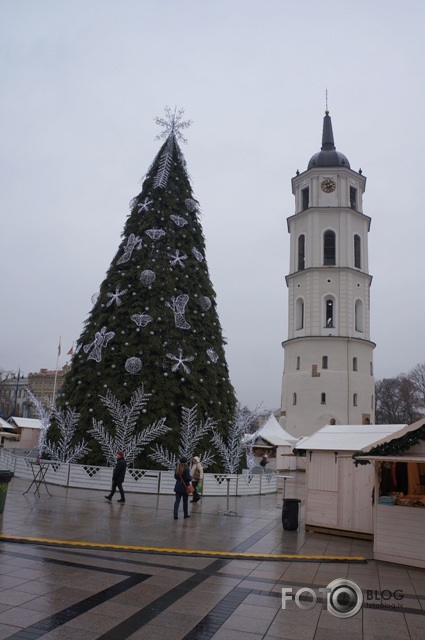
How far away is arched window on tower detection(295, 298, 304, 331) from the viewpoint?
154ft

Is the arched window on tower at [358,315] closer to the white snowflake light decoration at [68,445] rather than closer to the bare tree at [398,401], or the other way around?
the white snowflake light decoration at [68,445]

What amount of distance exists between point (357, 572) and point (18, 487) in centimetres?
1318

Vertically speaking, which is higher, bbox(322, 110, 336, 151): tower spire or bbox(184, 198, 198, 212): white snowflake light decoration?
bbox(322, 110, 336, 151): tower spire

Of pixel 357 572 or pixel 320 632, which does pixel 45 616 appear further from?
pixel 357 572

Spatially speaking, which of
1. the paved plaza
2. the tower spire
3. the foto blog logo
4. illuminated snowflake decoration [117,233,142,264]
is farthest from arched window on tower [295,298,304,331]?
the foto blog logo

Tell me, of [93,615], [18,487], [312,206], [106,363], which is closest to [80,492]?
[18,487]

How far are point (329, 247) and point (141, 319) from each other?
3043cm

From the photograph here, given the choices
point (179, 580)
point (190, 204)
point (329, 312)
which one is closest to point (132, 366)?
point (190, 204)

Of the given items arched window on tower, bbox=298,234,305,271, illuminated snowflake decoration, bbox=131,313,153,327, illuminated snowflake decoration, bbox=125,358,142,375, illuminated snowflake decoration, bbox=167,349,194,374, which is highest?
arched window on tower, bbox=298,234,305,271

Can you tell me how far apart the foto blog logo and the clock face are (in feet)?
145

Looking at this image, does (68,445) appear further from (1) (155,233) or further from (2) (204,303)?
(1) (155,233)

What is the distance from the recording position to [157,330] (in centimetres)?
2145

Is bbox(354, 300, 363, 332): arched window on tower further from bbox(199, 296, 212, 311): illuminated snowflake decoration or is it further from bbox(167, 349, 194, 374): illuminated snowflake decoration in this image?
bbox(167, 349, 194, 374): illuminated snowflake decoration

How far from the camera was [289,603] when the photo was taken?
7039 mm
